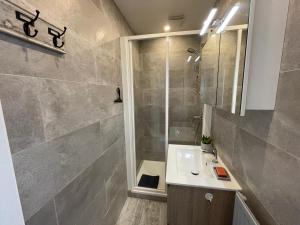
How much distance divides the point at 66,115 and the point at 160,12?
67.9 inches

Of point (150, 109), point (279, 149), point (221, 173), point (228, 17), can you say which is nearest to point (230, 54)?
point (228, 17)

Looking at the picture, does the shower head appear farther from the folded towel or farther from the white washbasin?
the folded towel

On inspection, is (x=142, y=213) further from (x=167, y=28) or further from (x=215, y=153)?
(x=167, y=28)

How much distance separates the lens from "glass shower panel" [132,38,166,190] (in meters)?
2.41

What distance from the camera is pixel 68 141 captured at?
91cm

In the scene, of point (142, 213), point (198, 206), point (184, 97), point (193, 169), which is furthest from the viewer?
point (184, 97)

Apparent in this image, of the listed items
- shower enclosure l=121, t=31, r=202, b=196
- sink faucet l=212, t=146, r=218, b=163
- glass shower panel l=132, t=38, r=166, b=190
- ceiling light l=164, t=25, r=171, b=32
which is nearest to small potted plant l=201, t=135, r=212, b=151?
sink faucet l=212, t=146, r=218, b=163

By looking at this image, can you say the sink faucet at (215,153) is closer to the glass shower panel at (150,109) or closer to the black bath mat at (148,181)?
the glass shower panel at (150,109)

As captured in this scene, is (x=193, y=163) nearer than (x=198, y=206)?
No

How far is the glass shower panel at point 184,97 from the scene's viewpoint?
7.86 ft

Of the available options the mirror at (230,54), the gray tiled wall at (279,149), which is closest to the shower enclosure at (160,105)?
the mirror at (230,54)

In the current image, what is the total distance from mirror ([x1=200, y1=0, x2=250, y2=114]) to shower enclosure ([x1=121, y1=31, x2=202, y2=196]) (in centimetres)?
94

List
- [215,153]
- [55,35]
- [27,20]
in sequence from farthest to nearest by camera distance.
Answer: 1. [215,153]
2. [55,35]
3. [27,20]

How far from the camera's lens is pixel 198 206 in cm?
112
